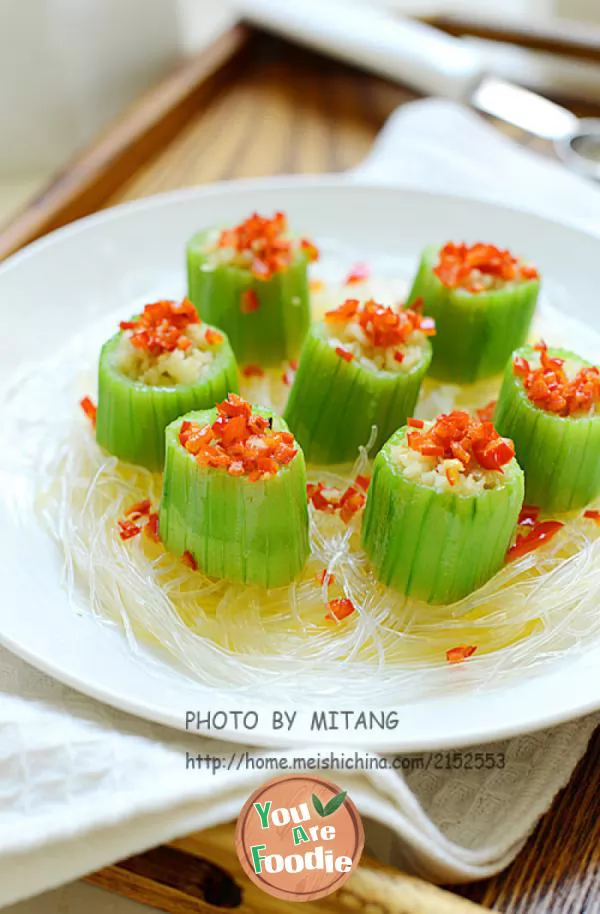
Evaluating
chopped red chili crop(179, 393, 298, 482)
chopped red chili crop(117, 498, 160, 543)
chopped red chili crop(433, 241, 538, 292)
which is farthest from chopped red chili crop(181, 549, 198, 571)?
chopped red chili crop(433, 241, 538, 292)

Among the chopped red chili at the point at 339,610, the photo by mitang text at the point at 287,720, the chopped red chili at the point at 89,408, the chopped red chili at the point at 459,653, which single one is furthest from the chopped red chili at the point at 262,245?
the photo by mitang text at the point at 287,720

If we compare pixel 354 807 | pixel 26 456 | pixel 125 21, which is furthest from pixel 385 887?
A: pixel 125 21

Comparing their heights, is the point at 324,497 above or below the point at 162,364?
below

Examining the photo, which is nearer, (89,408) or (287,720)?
(287,720)

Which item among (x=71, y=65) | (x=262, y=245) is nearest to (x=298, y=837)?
(x=262, y=245)

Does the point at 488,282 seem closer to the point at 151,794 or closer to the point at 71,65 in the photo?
the point at 151,794

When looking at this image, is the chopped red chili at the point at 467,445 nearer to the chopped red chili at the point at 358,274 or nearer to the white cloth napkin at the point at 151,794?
the white cloth napkin at the point at 151,794

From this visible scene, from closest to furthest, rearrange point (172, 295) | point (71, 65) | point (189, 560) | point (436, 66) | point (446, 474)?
point (446, 474)
point (189, 560)
point (172, 295)
point (436, 66)
point (71, 65)
